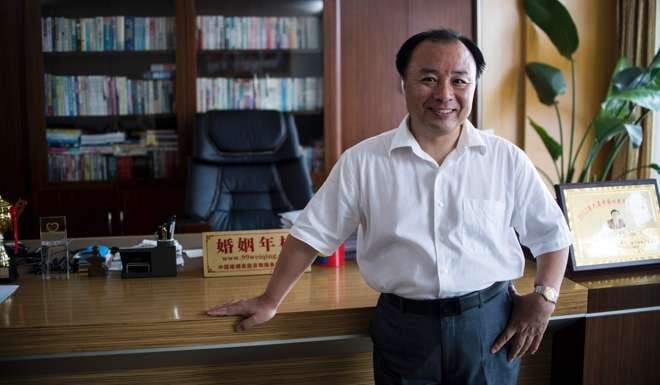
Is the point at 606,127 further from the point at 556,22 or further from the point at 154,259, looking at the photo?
the point at 154,259

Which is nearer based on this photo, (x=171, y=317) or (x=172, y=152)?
(x=171, y=317)

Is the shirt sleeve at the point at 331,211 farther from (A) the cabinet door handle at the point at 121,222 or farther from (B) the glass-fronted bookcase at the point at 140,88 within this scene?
(A) the cabinet door handle at the point at 121,222

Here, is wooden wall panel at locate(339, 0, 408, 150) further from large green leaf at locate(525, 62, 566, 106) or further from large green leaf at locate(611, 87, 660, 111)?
large green leaf at locate(611, 87, 660, 111)

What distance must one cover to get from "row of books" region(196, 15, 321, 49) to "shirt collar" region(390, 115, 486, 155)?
2308mm

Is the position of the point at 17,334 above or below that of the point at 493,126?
below

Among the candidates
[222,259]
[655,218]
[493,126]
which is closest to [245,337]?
[222,259]

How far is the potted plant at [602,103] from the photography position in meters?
3.05

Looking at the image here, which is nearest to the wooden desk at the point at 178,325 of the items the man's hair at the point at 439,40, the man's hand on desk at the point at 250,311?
the man's hand on desk at the point at 250,311

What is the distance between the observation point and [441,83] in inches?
47.4

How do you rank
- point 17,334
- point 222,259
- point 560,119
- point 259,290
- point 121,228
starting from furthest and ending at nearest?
1. point 560,119
2. point 121,228
3. point 222,259
4. point 259,290
5. point 17,334

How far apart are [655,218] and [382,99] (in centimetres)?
206

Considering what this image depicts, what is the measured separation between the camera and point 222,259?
1.61m

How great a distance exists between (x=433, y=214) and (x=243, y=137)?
1.87 m

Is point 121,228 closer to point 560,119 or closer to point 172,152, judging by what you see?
point 172,152
